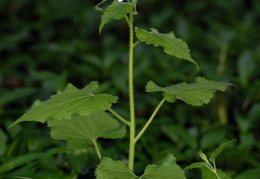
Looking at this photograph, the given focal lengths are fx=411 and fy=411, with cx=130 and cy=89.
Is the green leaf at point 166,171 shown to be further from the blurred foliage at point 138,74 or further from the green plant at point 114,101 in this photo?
the blurred foliage at point 138,74

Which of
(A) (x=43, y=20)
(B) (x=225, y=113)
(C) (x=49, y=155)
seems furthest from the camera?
(A) (x=43, y=20)

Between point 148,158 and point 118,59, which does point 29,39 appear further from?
point 148,158

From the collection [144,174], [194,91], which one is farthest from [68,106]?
[194,91]

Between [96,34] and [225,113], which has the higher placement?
[96,34]

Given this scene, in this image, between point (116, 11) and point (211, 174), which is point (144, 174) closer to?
point (211, 174)

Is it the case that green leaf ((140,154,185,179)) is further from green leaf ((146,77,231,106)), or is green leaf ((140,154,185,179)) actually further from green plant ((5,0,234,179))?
green leaf ((146,77,231,106))

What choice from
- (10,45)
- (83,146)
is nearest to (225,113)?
(83,146)

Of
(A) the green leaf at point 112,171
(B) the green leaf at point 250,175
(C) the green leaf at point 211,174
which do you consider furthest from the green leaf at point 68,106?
(B) the green leaf at point 250,175
